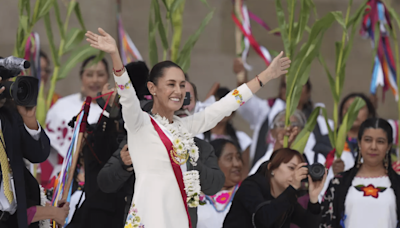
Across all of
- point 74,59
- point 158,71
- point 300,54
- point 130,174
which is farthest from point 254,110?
point 158,71

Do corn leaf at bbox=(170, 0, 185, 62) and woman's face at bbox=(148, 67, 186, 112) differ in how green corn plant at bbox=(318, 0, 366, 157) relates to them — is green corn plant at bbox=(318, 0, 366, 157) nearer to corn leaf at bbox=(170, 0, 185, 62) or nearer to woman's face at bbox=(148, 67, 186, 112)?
corn leaf at bbox=(170, 0, 185, 62)

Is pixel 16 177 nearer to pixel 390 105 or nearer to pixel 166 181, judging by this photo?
pixel 166 181

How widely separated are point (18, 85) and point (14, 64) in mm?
125

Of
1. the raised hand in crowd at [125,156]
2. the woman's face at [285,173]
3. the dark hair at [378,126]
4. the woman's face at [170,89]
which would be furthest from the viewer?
the dark hair at [378,126]

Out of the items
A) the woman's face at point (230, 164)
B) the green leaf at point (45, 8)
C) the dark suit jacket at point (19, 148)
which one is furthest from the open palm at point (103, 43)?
the green leaf at point (45, 8)

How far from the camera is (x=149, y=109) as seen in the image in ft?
12.5

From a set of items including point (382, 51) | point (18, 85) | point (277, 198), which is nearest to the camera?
point (18, 85)

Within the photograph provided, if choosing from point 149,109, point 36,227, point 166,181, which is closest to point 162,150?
point 166,181

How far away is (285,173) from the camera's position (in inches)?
167

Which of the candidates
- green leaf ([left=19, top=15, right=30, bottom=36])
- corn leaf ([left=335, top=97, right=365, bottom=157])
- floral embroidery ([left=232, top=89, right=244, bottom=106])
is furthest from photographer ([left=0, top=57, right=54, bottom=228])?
corn leaf ([left=335, top=97, right=365, bottom=157])

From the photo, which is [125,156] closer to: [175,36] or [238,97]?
[238,97]

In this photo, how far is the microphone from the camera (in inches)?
130

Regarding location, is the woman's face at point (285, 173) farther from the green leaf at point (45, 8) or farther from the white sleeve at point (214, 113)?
the green leaf at point (45, 8)

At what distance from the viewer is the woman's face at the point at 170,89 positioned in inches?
134
